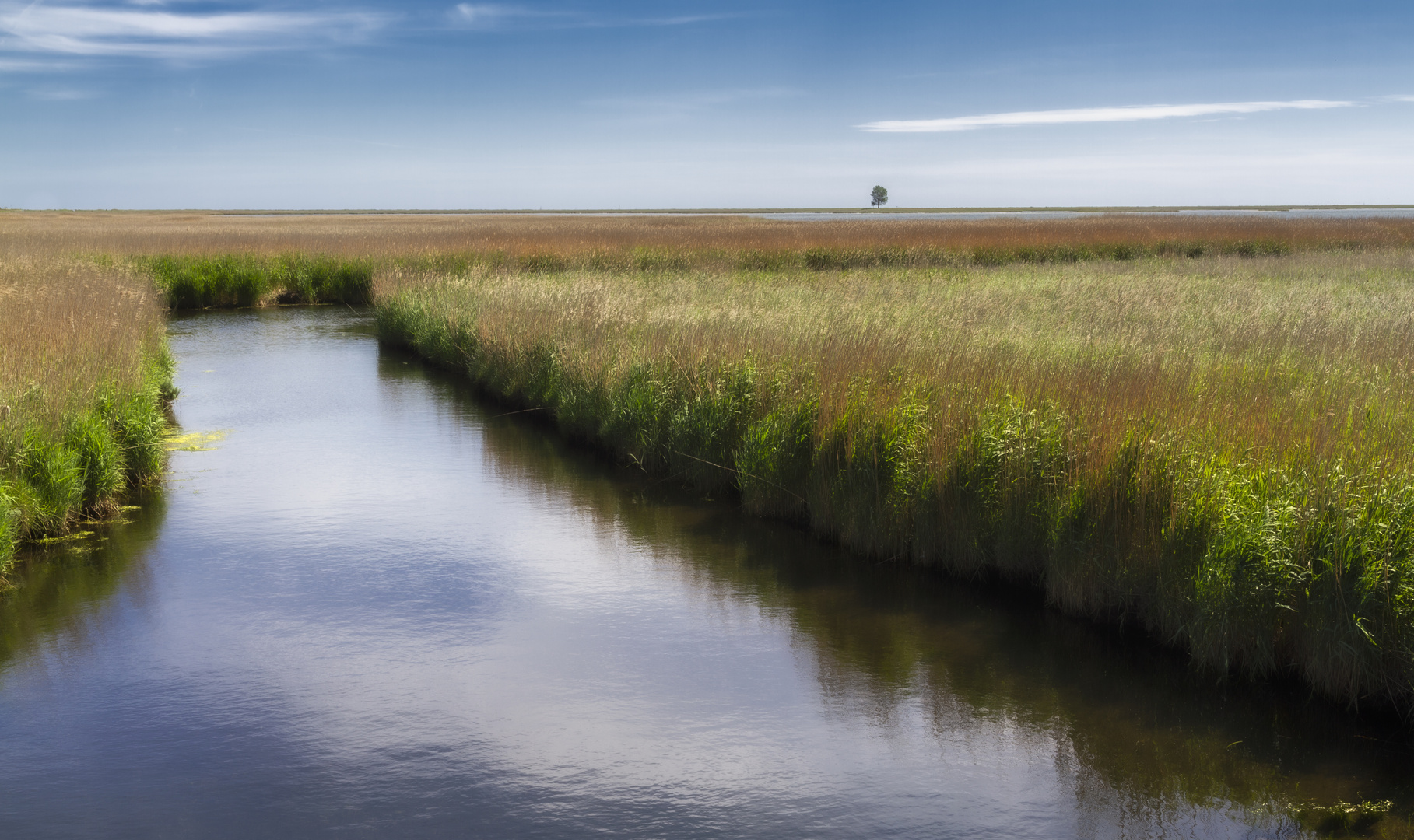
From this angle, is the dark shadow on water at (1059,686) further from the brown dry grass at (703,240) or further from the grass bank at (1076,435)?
the brown dry grass at (703,240)

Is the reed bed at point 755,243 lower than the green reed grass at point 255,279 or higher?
higher

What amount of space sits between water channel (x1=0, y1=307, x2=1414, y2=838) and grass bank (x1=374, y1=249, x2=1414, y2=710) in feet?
1.39

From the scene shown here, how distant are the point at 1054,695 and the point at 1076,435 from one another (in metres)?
2.43

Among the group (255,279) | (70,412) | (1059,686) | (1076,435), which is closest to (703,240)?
(255,279)

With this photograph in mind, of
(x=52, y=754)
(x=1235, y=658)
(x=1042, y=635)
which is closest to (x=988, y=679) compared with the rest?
(x=1042, y=635)

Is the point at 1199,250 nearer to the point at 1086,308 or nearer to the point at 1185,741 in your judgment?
the point at 1086,308

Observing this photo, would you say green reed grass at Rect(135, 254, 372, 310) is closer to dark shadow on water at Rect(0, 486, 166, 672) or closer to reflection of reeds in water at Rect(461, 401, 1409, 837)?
dark shadow on water at Rect(0, 486, 166, 672)

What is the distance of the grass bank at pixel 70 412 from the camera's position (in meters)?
9.14

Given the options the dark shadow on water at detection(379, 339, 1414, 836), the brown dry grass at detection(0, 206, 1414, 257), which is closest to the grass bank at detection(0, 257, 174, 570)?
the dark shadow on water at detection(379, 339, 1414, 836)

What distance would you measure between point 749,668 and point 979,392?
3.93 m

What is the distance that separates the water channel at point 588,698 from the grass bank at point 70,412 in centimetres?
45

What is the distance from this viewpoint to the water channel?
16.9 feet

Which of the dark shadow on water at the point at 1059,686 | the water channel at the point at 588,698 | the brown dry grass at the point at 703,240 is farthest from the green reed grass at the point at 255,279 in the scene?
A: the dark shadow on water at the point at 1059,686

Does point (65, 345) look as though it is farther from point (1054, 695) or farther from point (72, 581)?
point (1054, 695)
